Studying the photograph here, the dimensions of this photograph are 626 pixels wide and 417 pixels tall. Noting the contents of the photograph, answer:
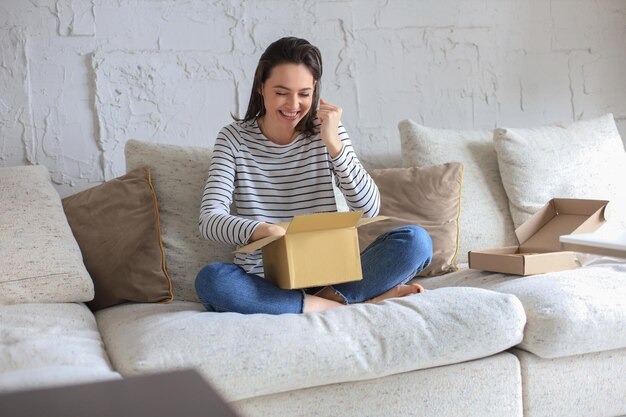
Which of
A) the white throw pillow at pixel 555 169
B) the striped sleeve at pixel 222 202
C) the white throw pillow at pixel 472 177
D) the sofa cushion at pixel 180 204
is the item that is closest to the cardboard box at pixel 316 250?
the striped sleeve at pixel 222 202

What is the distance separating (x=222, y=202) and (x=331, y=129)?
0.34 metres

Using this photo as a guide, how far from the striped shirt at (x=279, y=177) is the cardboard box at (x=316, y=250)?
29 centimetres

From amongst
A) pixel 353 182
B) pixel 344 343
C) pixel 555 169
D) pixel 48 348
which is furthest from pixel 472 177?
pixel 48 348

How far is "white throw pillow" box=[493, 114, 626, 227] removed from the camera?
2.68 m

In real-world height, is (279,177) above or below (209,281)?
above

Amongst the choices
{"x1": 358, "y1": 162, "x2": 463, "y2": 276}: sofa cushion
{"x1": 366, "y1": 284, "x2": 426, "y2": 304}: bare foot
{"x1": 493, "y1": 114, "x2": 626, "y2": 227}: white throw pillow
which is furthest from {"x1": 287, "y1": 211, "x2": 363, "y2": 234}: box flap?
{"x1": 493, "y1": 114, "x2": 626, "y2": 227}: white throw pillow

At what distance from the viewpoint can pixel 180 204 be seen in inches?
91.1

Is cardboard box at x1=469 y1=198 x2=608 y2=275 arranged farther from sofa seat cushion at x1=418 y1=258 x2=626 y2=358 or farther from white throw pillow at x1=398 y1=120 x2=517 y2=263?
white throw pillow at x1=398 y1=120 x2=517 y2=263

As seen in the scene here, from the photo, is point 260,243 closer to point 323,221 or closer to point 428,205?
point 323,221

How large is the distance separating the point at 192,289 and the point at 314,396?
687 millimetres

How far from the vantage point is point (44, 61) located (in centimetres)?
257

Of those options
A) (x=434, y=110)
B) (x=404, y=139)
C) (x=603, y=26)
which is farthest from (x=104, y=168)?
(x=603, y=26)

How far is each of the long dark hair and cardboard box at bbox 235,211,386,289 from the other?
46 cm

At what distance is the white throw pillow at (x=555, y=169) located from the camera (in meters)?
2.68
